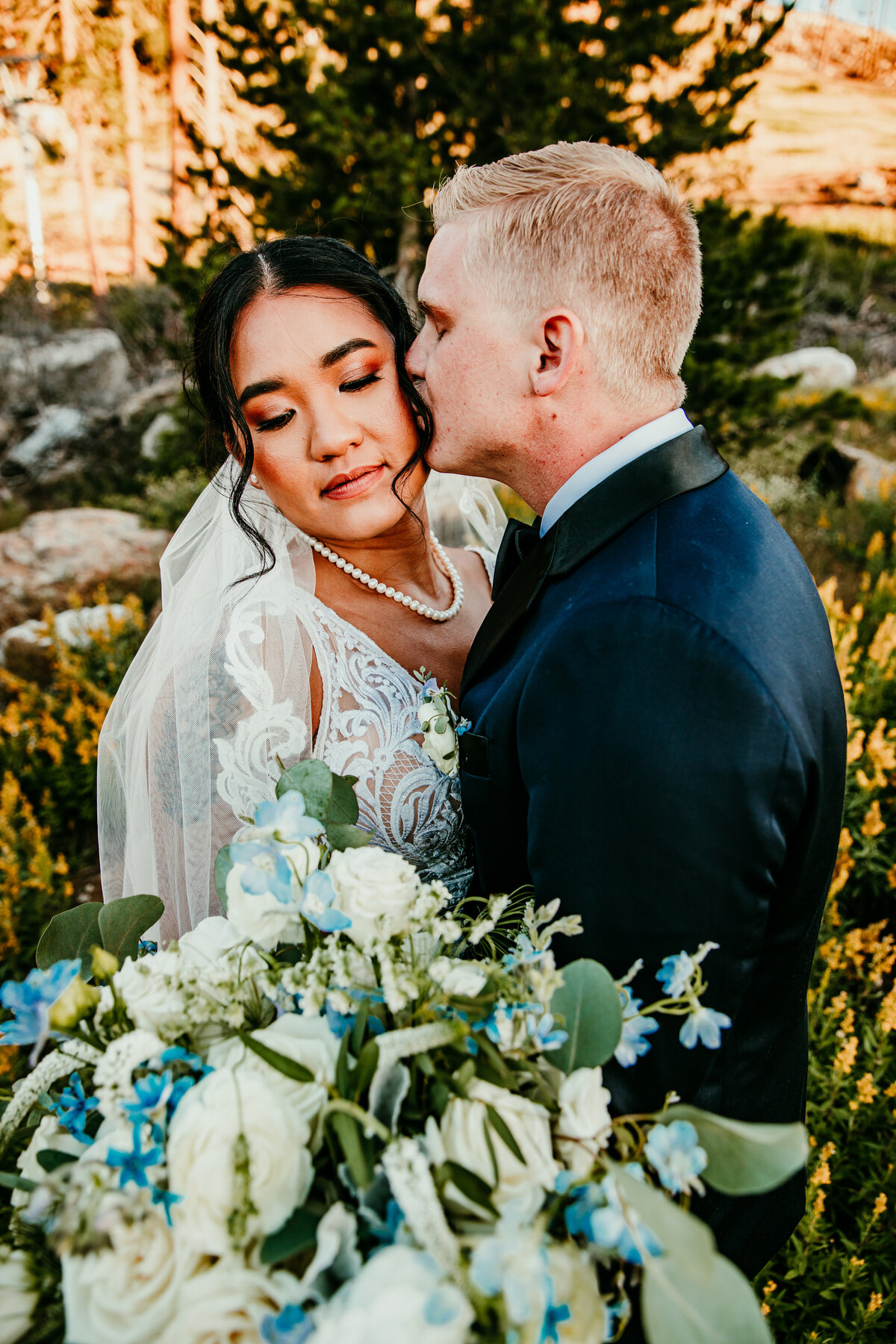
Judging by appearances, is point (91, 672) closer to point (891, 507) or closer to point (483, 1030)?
point (483, 1030)

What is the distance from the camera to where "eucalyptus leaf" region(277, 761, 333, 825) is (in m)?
1.24

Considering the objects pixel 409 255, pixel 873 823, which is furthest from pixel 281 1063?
pixel 409 255

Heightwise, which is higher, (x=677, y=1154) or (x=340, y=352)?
(x=340, y=352)

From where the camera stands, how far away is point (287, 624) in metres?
2.15

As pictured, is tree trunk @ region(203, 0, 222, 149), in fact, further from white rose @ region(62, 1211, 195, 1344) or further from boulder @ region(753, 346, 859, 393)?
white rose @ region(62, 1211, 195, 1344)

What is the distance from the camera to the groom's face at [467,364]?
175cm

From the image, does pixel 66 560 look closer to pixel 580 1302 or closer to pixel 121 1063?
pixel 121 1063

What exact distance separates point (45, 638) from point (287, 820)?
5.56 m

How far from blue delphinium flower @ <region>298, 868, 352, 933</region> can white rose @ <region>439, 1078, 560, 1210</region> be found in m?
0.23

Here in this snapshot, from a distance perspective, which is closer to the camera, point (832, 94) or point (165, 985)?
point (165, 985)

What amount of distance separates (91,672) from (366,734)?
3.78 m

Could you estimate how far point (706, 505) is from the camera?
1491 mm

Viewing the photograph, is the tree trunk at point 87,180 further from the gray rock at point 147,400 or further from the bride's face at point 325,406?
the bride's face at point 325,406

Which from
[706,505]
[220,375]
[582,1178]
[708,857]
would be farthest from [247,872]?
[220,375]
